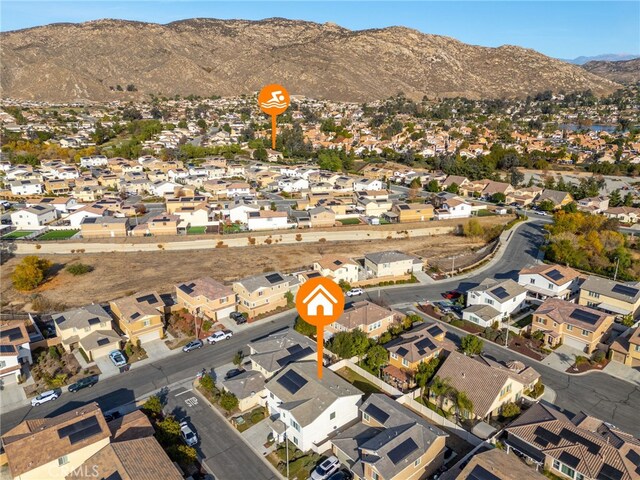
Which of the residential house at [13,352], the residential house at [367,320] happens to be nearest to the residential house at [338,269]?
the residential house at [367,320]

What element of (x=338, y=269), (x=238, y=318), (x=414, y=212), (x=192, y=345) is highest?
(x=414, y=212)

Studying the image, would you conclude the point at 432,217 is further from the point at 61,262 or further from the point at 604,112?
the point at 604,112

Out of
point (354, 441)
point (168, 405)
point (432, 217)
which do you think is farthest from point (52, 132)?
point (354, 441)

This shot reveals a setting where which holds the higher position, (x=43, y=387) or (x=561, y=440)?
(x=561, y=440)

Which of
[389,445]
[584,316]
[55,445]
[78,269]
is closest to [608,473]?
[389,445]

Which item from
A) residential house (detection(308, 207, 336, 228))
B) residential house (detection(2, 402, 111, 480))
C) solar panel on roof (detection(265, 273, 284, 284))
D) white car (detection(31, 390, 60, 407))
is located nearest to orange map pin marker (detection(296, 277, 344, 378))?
solar panel on roof (detection(265, 273, 284, 284))

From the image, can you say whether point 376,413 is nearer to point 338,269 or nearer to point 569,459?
point 569,459

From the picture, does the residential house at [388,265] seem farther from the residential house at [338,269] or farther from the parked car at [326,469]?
the parked car at [326,469]
